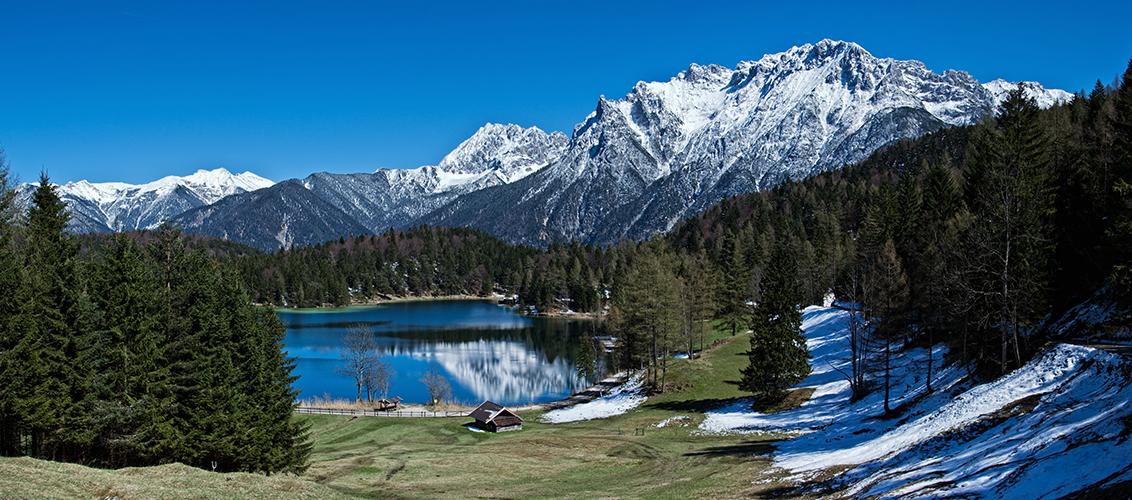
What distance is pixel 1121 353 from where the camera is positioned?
24.8 m

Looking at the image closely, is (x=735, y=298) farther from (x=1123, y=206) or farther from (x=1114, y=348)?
(x=1114, y=348)

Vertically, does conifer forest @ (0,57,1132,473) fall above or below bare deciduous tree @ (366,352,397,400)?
above

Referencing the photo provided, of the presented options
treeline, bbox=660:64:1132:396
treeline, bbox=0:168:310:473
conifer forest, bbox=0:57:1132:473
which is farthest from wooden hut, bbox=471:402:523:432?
treeline, bbox=660:64:1132:396

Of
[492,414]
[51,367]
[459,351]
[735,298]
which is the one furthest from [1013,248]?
[459,351]

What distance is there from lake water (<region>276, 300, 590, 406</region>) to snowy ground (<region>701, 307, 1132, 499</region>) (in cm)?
3562

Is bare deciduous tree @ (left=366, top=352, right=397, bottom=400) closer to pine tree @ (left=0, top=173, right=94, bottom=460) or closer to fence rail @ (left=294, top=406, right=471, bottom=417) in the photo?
fence rail @ (left=294, top=406, right=471, bottom=417)

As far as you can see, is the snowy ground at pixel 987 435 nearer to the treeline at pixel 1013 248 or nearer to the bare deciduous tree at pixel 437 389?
the treeline at pixel 1013 248

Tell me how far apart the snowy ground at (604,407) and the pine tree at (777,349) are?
11672mm

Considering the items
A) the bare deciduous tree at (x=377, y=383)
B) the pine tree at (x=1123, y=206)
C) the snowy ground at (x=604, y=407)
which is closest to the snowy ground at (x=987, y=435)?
the pine tree at (x=1123, y=206)

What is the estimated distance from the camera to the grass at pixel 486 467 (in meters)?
20.7

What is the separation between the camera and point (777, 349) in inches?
1898

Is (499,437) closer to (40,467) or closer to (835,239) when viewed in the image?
(40,467)

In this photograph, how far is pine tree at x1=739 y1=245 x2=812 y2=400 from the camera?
4784 centimetres

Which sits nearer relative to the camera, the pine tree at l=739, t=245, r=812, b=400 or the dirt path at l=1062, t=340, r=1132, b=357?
the dirt path at l=1062, t=340, r=1132, b=357
